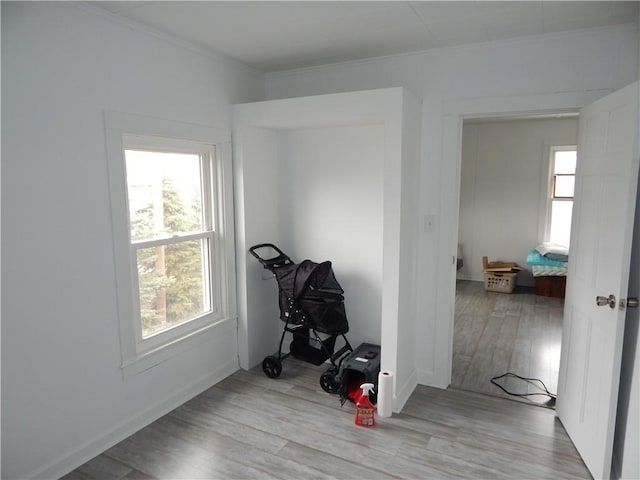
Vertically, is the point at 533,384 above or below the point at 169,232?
below

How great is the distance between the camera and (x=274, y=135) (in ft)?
11.9

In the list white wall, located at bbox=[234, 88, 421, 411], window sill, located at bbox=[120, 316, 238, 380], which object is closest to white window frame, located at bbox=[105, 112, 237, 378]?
window sill, located at bbox=[120, 316, 238, 380]

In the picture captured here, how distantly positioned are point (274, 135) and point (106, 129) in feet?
4.97

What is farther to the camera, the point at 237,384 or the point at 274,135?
the point at 274,135

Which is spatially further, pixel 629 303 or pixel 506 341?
pixel 506 341

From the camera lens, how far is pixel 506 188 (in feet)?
21.2

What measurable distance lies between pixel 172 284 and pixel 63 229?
3.04 feet

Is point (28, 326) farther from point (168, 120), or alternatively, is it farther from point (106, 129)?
point (168, 120)

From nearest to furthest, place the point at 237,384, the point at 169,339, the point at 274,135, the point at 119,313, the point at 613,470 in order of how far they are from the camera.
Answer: the point at 613,470 < the point at 119,313 < the point at 169,339 < the point at 237,384 < the point at 274,135

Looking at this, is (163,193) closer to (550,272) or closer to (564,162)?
(550,272)

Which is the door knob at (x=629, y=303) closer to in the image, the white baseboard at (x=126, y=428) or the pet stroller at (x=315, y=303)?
the pet stroller at (x=315, y=303)

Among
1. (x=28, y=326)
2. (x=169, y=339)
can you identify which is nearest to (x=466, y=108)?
(x=169, y=339)

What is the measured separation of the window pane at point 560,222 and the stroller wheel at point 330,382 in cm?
467

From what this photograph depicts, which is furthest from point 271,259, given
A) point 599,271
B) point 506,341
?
point 506,341
